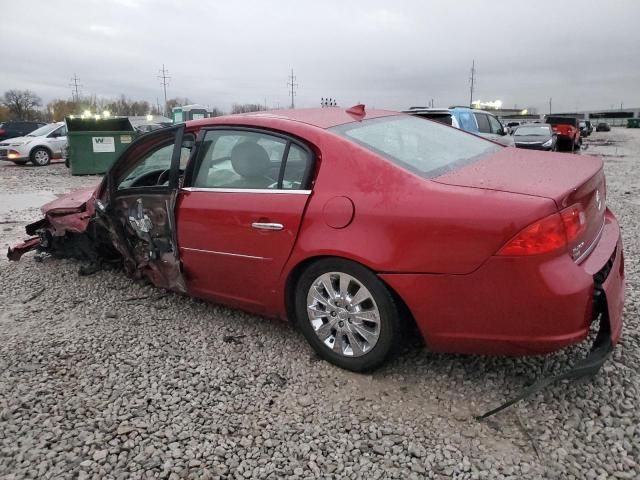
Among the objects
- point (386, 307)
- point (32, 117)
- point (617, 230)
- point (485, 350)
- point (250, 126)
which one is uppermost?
point (32, 117)

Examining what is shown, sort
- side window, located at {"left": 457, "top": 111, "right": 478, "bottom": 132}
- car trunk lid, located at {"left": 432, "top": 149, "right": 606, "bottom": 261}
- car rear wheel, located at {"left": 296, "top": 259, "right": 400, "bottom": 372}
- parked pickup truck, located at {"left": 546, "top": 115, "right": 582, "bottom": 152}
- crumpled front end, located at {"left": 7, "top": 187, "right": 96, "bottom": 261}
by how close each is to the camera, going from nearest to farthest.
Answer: car trunk lid, located at {"left": 432, "top": 149, "right": 606, "bottom": 261} < car rear wheel, located at {"left": 296, "top": 259, "right": 400, "bottom": 372} < crumpled front end, located at {"left": 7, "top": 187, "right": 96, "bottom": 261} < side window, located at {"left": 457, "top": 111, "right": 478, "bottom": 132} < parked pickup truck, located at {"left": 546, "top": 115, "right": 582, "bottom": 152}

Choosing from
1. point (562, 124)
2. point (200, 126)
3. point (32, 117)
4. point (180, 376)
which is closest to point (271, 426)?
point (180, 376)

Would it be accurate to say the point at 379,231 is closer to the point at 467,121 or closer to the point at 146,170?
the point at 146,170

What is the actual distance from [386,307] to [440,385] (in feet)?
1.94

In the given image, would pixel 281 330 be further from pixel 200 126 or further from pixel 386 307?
pixel 200 126

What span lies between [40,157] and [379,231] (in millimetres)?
17364

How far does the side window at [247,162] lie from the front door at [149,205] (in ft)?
0.67

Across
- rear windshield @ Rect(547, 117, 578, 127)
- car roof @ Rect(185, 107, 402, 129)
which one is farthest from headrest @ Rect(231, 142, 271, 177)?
rear windshield @ Rect(547, 117, 578, 127)

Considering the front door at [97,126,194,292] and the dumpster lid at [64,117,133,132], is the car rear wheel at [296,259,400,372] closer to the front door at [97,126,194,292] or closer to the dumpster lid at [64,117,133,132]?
the front door at [97,126,194,292]

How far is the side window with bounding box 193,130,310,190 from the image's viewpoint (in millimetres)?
2801

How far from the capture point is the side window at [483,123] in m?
11.8

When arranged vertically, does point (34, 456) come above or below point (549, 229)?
below

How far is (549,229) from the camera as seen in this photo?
82.2 inches

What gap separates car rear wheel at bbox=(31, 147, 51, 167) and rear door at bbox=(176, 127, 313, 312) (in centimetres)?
1586
